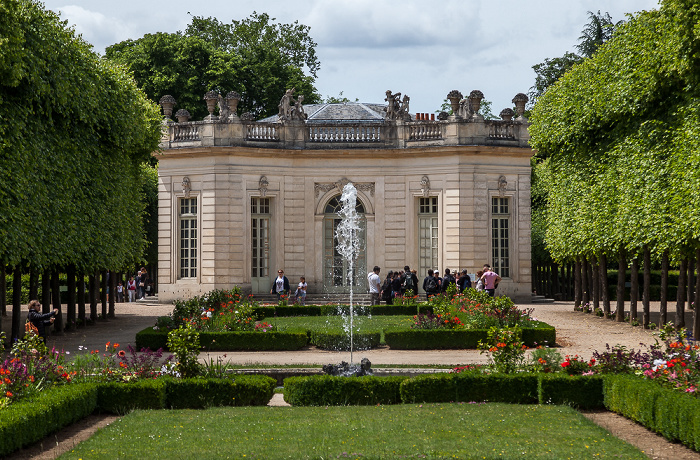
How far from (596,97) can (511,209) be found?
30.7ft

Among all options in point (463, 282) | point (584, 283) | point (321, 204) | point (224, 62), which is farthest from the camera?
point (224, 62)

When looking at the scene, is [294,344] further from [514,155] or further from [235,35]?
[235,35]

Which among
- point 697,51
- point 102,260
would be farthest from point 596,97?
point 102,260

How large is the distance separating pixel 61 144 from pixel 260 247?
1298 centimetres

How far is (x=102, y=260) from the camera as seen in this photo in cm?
2509

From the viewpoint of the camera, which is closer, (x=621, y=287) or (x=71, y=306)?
(x=71, y=306)

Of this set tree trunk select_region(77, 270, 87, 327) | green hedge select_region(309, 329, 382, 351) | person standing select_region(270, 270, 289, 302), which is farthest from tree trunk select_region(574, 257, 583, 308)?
tree trunk select_region(77, 270, 87, 327)

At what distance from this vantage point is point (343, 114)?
37.5 meters

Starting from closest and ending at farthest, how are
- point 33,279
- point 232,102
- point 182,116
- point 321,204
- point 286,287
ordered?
point 33,279
point 286,287
point 232,102
point 321,204
point 182,116

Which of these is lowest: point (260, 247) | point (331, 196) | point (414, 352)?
point (414, 352)

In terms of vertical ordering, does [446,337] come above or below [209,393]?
above

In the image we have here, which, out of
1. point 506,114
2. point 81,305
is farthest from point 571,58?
point 81,305

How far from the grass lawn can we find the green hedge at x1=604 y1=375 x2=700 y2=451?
0.66 meters

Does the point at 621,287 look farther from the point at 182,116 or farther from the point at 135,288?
the point at 135,288
